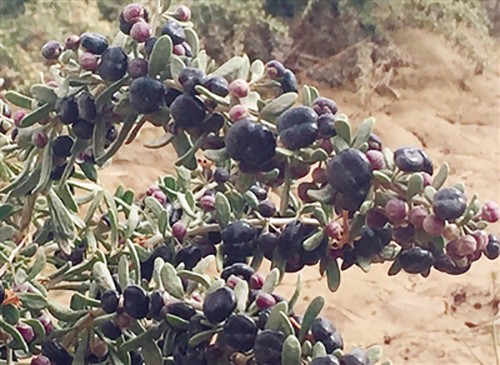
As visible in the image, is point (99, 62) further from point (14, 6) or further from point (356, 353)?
point (14, 6)

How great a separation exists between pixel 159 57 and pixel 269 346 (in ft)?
0.64

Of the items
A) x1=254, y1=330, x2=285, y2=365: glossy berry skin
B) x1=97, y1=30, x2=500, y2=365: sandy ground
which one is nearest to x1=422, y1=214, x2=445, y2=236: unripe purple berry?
x1=254, y1=330, x2=285, y2=365: glossy berry skin

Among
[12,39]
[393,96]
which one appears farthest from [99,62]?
[393,96]

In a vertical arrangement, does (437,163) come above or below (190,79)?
below

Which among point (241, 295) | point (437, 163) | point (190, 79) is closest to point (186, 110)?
point (190, 79)

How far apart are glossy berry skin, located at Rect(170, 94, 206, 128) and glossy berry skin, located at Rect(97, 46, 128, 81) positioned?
0.19ft

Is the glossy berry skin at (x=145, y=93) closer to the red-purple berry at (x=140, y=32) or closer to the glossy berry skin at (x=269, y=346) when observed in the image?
the red-purple berry at (x=140, y=32)

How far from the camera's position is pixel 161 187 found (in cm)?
63

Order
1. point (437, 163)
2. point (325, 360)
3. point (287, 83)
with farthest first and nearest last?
point (437, 163)
point (287, 83)
point (325, 360)

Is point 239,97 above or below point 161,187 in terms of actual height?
above

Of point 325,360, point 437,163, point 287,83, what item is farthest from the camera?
point 437,163

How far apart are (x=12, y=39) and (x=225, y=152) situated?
1540 millimetres

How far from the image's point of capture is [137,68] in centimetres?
41

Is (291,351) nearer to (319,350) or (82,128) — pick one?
(319,350)
